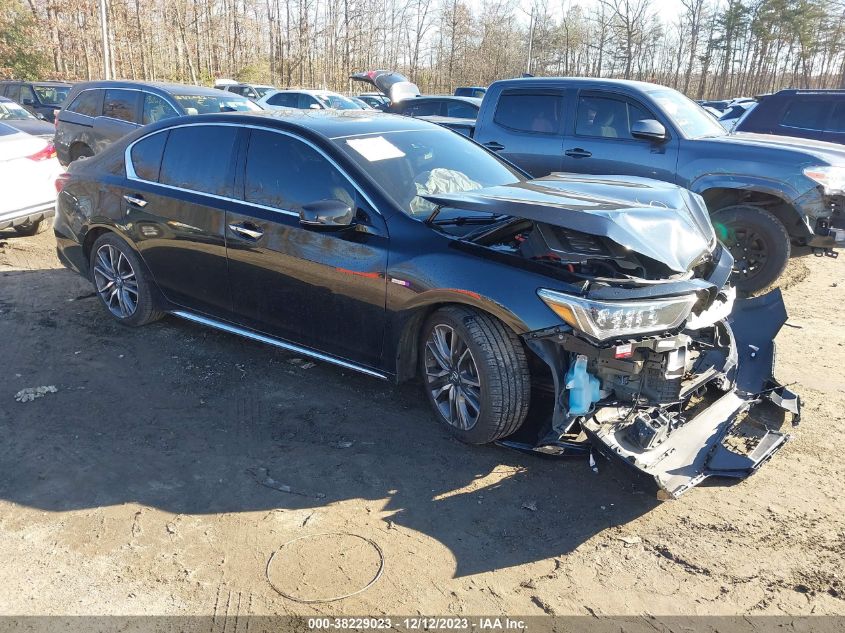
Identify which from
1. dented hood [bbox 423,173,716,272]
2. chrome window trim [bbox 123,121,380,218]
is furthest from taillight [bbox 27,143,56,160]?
dented hood [bbox 423,173,716,272]

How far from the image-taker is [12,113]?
1174 cm

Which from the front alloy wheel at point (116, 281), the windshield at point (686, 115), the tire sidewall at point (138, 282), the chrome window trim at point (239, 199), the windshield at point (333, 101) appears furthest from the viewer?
the windshield at point (333, 101)

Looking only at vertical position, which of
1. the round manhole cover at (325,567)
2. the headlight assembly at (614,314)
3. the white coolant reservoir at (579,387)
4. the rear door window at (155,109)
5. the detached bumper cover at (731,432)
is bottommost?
the round manhole cover at (325,567)

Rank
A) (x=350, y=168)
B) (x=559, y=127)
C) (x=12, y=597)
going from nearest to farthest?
(x=12, y=597) < (x=350, y=168) < (x=559, y=127)

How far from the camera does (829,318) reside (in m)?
5.93

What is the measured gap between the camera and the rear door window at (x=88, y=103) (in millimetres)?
10703

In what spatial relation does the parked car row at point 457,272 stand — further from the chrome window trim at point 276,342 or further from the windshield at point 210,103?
the windshield at point 210,103

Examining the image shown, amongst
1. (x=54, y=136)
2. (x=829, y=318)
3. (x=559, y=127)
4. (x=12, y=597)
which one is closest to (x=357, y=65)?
(x=54, y=136)

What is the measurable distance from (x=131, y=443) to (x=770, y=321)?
12.7 feet

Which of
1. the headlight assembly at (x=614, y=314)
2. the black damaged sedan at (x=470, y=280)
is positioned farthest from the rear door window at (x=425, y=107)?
the headlight assembly at (x=614, y=314)

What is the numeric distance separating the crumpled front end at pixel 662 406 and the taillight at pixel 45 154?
23.0ft

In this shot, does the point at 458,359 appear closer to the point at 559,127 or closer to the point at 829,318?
the point at 829,318

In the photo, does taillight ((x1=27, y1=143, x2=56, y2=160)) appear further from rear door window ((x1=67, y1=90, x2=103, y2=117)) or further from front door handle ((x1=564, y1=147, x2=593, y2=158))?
front door handle ((x1=564, y1=147, x2=593, y2=158))

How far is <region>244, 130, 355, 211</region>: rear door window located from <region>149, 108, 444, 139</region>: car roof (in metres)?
0.13
